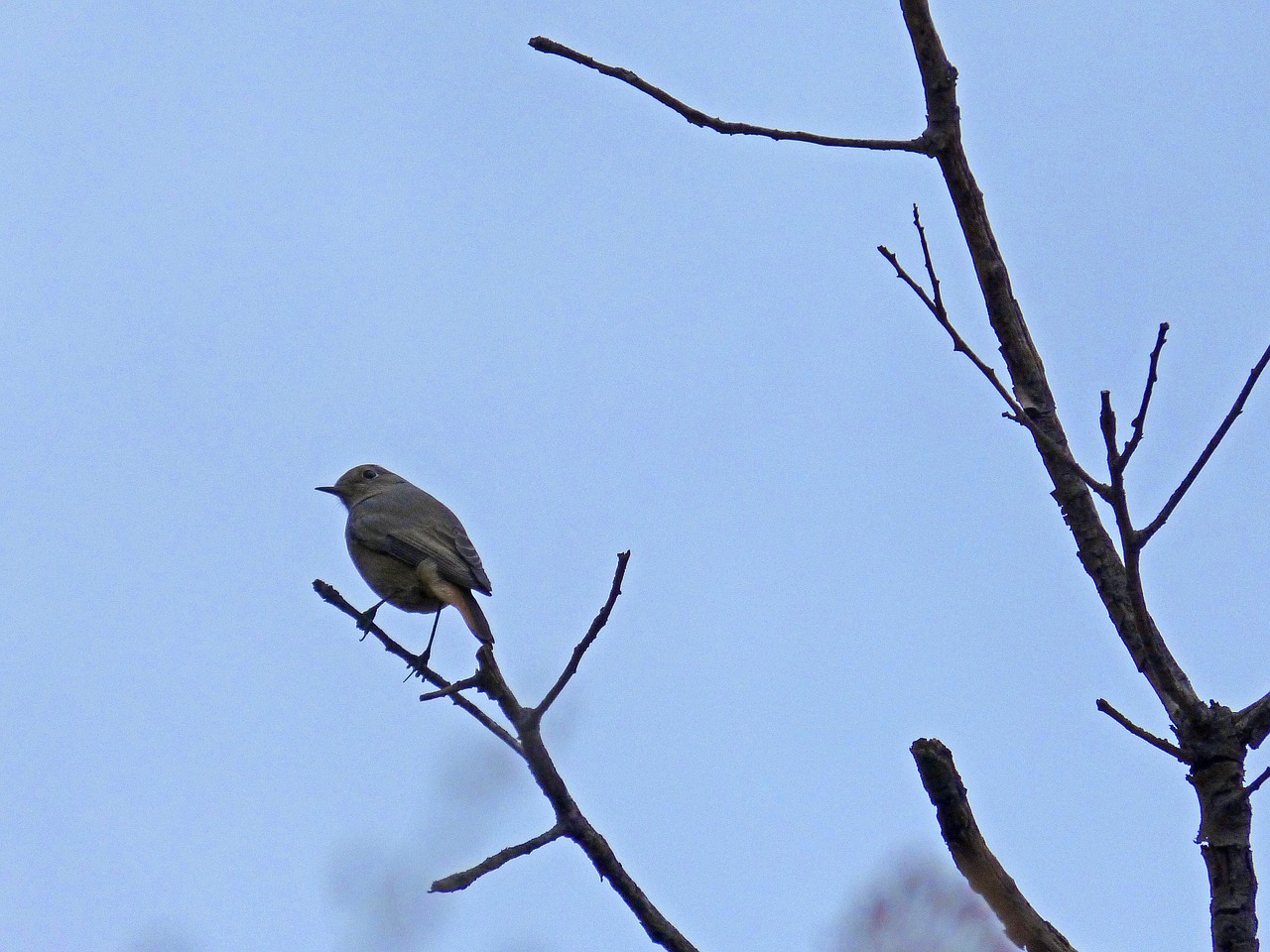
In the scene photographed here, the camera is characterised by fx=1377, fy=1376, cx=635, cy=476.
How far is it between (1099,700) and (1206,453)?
60cm

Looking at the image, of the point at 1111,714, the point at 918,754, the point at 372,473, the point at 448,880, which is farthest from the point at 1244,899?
the point at 372,473

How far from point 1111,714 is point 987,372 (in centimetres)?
81

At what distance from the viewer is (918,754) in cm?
338

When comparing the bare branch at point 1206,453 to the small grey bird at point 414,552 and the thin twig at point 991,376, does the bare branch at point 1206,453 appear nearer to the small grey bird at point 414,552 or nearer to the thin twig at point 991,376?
the thin twig at point 991,376

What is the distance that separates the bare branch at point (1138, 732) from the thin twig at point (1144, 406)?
549 millimetres

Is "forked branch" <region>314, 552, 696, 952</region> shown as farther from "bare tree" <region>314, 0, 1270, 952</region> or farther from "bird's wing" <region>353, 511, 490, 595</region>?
"bird's wing" <region>353, 511, 490, 595</region>

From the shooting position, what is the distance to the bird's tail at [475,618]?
7.09m

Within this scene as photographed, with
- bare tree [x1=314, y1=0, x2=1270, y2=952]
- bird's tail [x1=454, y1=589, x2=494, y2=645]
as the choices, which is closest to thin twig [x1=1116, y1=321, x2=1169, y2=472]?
bare tree [x1=314, y1=0, x2=1270, y2=952]

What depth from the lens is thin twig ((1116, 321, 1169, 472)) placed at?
2842 mm

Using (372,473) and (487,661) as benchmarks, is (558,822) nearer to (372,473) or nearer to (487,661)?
(487,661)

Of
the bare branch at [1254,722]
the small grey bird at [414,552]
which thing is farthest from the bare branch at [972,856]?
the small grey bird at [414,552]

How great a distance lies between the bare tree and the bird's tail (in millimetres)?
3283

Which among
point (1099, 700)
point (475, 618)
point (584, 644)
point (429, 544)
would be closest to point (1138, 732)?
point (1099, 700)

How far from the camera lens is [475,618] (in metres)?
7.29
